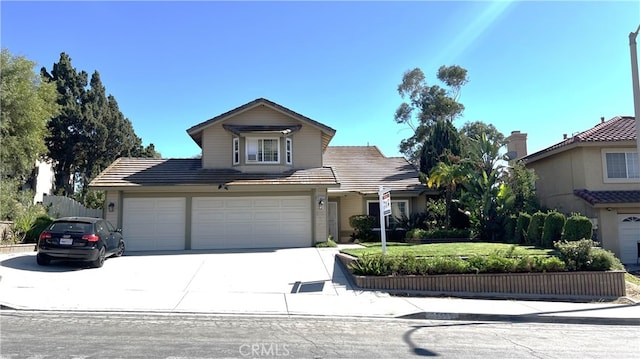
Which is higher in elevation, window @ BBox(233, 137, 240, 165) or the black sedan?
window @ BBox(233, 137, 240, 165)

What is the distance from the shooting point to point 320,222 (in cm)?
1828

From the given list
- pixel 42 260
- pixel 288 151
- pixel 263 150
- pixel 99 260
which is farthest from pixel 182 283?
pixel 288 151

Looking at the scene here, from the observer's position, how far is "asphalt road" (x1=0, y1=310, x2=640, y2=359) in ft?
19.1

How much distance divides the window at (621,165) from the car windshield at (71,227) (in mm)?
19614

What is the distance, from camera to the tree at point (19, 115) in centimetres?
2091

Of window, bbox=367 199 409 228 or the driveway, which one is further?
window, bbox=367 199 409 228

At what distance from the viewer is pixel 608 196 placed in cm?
1759

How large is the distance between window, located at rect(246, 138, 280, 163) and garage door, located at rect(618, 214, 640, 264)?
14339 millimetres

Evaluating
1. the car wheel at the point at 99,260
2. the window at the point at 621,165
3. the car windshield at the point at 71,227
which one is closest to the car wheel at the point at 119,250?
the car wheel at the point at 99,260

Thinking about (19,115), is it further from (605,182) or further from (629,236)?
(629,236)

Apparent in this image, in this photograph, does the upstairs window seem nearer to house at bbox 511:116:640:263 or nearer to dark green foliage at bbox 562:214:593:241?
dark green foliage at bbox 562:214:593:241

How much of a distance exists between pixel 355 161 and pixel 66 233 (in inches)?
678

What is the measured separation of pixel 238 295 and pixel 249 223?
325 inches

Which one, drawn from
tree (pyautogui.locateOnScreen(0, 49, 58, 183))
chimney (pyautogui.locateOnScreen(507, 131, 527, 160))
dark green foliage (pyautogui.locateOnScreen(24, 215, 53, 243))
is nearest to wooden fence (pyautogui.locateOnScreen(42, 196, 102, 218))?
tree (pyautogui.locateOnScreen(0, 49, 58, 183))
